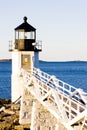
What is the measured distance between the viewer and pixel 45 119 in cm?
2577

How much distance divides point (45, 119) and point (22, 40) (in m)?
11.7

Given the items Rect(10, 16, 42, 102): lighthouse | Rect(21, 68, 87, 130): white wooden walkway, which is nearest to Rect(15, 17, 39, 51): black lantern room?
Rect(10, 16, 42, 102): lighthouse

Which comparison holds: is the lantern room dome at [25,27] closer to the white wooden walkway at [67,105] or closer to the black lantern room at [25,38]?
the black lantern room at [25,38]

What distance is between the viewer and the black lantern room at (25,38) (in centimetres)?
3578

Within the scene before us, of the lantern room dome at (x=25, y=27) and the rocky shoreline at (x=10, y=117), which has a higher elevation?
the lantern room dome at (x=25, y=27)

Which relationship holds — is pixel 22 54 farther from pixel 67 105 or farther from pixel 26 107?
pixel 67 105

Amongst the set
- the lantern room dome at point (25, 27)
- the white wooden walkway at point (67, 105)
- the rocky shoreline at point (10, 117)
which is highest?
the lantern room dome at point (25, 27)

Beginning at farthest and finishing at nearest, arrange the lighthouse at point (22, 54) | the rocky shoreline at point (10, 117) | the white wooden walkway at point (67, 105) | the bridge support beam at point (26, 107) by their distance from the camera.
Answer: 1. the lighthouse at point (22, 54)
2. the bridge support beam at point (26, 107)
3. the rocky shoreline at point (10, 117)
4. the white wooden walkway at point (67, 105)

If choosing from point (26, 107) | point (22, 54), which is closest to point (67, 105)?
point (26, 107)

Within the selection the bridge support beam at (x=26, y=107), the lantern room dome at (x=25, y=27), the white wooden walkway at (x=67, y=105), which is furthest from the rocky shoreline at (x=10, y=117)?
the lantern room dome at (x=25, y=27)

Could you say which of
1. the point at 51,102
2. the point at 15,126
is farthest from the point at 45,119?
the point at 51,102

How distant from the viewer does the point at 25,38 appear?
118 feet

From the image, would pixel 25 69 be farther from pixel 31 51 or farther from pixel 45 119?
pixel 45 119

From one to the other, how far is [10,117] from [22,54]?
688 cm
